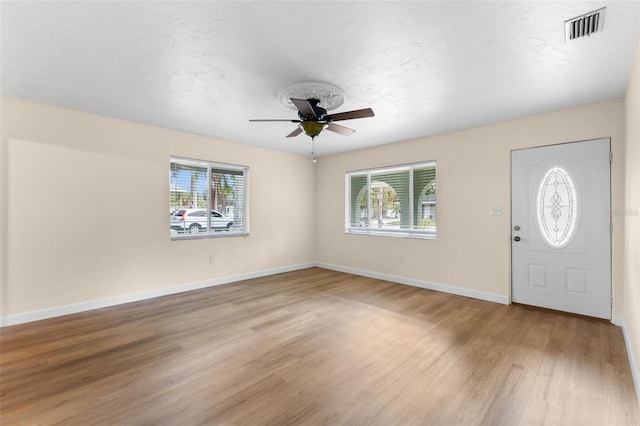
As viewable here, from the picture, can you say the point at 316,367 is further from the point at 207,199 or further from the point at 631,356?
the point at 207,199

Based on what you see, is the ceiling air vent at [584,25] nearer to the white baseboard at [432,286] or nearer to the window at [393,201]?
the window at [393,201]

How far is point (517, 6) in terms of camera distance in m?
1.78

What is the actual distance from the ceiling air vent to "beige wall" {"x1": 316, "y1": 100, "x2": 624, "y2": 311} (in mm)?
1911

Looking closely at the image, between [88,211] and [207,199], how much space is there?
1.66 metres

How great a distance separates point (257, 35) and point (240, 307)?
3.21m

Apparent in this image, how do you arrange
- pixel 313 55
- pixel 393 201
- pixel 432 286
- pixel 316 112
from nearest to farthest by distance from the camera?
pixel 313 55
pixel 316 112
pixel 432 286
pixel 393 201

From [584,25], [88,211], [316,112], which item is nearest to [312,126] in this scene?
[316,112]

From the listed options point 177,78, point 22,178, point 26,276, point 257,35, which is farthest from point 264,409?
point 22,178

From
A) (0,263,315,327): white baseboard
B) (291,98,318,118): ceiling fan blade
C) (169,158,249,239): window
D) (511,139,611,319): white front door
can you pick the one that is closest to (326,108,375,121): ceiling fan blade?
(291,98,318,118): ceiling fan blade

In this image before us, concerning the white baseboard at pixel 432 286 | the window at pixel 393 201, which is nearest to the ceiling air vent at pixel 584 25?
the window at pixel 393 201

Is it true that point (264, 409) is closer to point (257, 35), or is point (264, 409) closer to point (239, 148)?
point (257, 35)

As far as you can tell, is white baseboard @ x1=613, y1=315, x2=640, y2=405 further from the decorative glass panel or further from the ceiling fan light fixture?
the ceiling fan light fixture

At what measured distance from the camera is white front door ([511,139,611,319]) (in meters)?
3.32

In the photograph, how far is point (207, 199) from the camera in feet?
16.2
